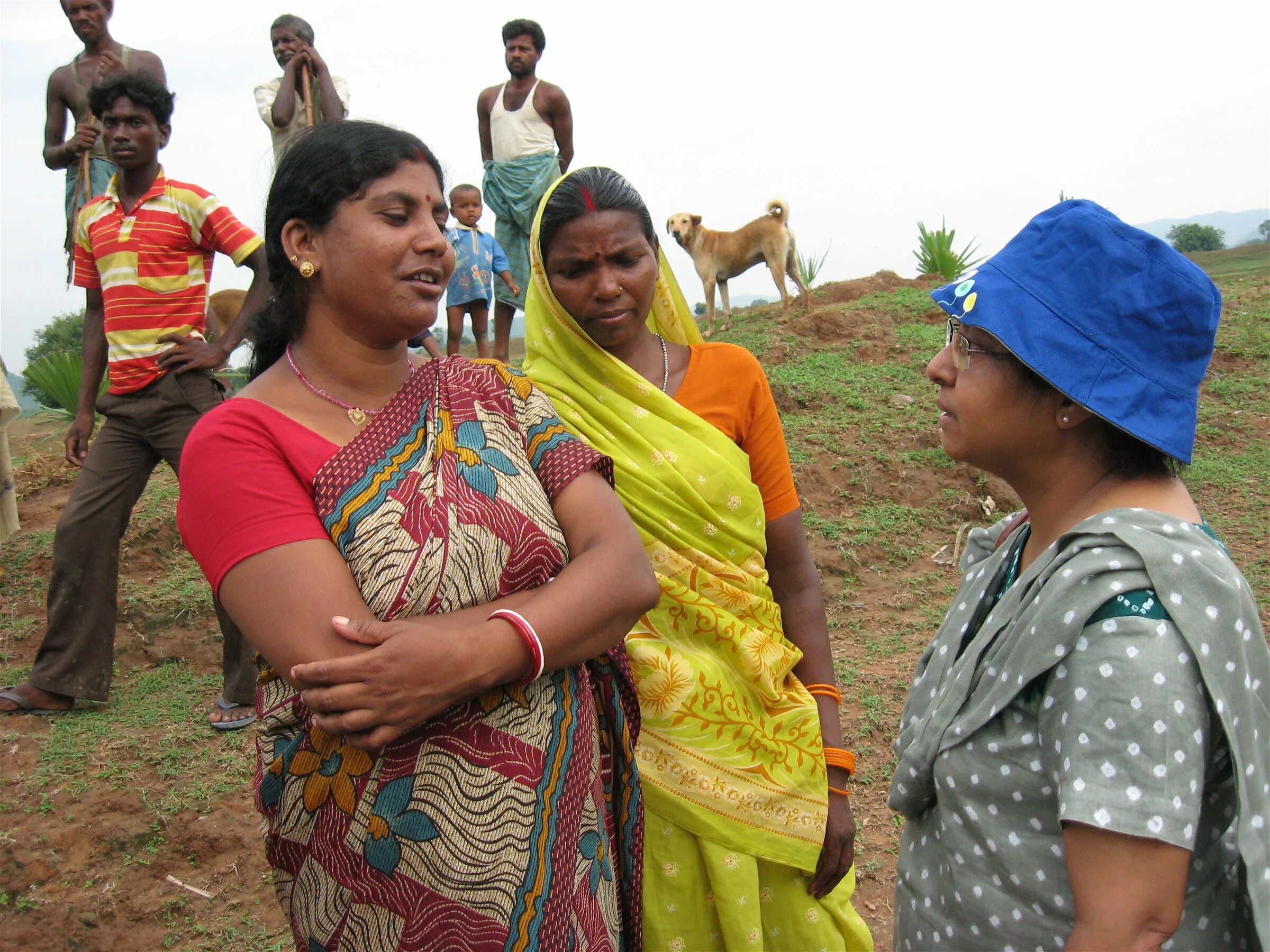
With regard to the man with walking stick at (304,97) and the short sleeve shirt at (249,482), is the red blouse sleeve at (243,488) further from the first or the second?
the man with walking stick at (304,97)

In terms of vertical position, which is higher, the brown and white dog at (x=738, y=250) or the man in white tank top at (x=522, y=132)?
the man in white tank top at (x=522, y=132)

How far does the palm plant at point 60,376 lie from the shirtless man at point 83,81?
2.17 m

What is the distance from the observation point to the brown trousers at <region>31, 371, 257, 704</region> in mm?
3787

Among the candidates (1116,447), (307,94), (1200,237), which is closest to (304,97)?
(307,94)

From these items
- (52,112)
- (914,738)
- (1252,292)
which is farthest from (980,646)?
(1252,292)

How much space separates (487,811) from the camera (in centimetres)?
139

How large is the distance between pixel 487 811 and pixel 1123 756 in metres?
0.85

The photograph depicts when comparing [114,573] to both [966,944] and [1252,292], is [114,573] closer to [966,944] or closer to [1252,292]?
[966,944]

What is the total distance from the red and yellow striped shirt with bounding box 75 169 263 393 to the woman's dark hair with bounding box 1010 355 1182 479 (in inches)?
129

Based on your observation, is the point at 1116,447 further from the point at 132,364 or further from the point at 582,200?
the point at 132,364

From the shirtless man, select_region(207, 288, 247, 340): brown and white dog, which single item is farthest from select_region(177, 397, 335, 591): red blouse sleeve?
select_region(207, 288, 247, 340): brown and white dog


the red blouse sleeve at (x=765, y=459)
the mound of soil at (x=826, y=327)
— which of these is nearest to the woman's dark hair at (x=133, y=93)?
the red blouse sleeve at (x=765, y=459)

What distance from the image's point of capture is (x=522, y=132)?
7.05m

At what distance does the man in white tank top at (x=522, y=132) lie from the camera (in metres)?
6.91
